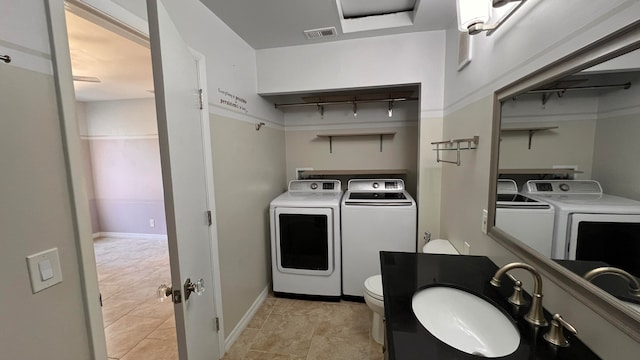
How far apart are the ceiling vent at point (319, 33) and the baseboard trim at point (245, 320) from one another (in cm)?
248

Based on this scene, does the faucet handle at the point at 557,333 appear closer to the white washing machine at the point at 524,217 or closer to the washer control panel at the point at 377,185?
the white washing machine at the point at 524,217

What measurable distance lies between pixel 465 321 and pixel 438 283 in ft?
0.55

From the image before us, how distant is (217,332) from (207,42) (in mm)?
1994

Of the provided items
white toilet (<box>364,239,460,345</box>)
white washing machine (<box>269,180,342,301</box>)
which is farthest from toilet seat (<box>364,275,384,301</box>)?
white washing machine (<box>269,180,342,301</box>)

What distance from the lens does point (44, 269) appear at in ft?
2.61

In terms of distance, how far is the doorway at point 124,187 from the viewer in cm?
211

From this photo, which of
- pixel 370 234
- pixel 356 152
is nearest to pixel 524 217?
pixel 370 234

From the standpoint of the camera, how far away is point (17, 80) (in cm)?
74

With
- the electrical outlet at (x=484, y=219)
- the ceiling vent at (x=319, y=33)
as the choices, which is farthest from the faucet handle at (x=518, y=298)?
the ceiling vent at (x=319, y=33)

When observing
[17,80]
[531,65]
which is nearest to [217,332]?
[17,80]

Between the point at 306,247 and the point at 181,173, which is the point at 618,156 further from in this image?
the point at 306,247

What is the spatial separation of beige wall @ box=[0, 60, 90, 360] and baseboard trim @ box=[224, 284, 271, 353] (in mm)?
1195

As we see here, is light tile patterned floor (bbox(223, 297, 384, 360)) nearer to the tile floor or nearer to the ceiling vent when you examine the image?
the tile floor

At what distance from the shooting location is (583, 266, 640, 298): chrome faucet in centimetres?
62
